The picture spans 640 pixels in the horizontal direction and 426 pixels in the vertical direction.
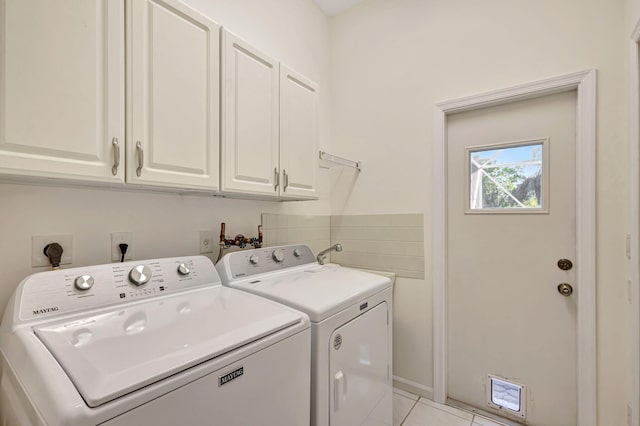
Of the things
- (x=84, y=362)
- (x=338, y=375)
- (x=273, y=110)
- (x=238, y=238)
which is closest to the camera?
(x=84, y=362)

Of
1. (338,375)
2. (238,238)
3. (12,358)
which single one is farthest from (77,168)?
(338,375)

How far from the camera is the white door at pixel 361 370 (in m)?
1.22

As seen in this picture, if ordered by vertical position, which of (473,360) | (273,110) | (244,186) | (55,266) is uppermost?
(273,110)

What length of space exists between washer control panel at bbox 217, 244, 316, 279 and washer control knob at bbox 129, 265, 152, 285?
1.19 ft

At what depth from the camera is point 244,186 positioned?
1.49m

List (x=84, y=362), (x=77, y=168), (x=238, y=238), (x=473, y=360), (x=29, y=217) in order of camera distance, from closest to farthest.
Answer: (x=84, y=362) → (x=77, y=168) → (x=29, y=217) → (x=238, y=238) → (x=473, y=360)

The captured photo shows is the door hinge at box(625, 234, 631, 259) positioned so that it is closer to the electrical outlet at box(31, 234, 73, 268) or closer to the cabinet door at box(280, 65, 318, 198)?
the cabinet door at box(280, 65, 318, 198)

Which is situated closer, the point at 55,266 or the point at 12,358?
the point at 12,358

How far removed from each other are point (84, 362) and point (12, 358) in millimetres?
284

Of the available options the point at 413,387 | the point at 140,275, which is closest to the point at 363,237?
the point at 413,387

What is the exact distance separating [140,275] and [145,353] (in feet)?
1.67

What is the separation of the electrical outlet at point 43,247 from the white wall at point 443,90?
1.86m

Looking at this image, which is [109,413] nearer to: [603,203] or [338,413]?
[338,413]

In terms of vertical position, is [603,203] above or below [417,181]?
below
